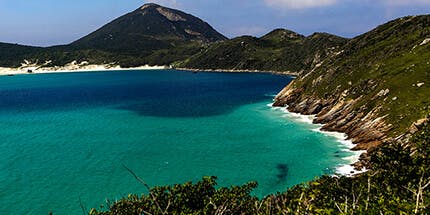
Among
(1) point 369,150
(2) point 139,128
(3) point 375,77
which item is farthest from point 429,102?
(2) point 139,128

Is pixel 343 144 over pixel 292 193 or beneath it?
beneath

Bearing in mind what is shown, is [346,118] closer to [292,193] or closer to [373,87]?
[373,87]

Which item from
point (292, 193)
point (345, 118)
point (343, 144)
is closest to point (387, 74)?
point (345, 118)

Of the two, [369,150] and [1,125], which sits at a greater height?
[369,150]

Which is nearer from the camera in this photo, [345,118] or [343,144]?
[343,144]

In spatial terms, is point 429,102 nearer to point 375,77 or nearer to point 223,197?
point 375,77

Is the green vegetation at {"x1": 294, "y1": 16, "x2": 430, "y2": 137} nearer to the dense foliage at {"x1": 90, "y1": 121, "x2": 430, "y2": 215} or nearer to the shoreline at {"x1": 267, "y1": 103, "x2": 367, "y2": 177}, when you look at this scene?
the shoreline at {"x1": 267, "y1": 103, "x2": 367, "y2": 177}
